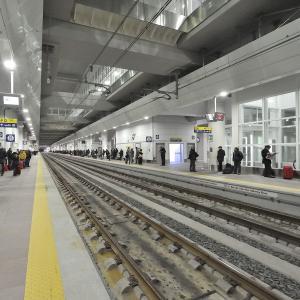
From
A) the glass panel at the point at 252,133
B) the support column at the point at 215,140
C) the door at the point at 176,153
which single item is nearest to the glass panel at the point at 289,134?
the glass panel at the point at 252,133

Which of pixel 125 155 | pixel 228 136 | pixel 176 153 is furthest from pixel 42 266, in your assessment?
pixel 125 155

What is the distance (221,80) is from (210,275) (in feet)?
34.9

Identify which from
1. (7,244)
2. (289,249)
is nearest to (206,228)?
(289,249)

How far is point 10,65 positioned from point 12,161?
11.4 meters

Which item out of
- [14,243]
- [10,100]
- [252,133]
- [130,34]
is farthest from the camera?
[252,133]

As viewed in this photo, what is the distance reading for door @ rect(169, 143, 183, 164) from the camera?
86.6 feet

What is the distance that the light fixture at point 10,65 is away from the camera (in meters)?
9.45

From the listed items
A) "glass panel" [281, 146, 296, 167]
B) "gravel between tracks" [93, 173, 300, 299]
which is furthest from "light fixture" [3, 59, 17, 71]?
"glass panel" [281, 146, 296, 167]

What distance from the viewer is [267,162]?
12.7m

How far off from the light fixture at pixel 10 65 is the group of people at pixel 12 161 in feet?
20.1

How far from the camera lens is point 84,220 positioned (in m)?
6.30

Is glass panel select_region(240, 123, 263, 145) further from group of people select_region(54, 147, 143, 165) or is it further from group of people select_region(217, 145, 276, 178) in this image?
group of people select_region(54, 147, 143, 165)

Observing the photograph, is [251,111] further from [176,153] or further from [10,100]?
[176,153]

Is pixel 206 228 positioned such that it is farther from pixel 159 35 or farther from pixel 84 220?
pixel 159 35
